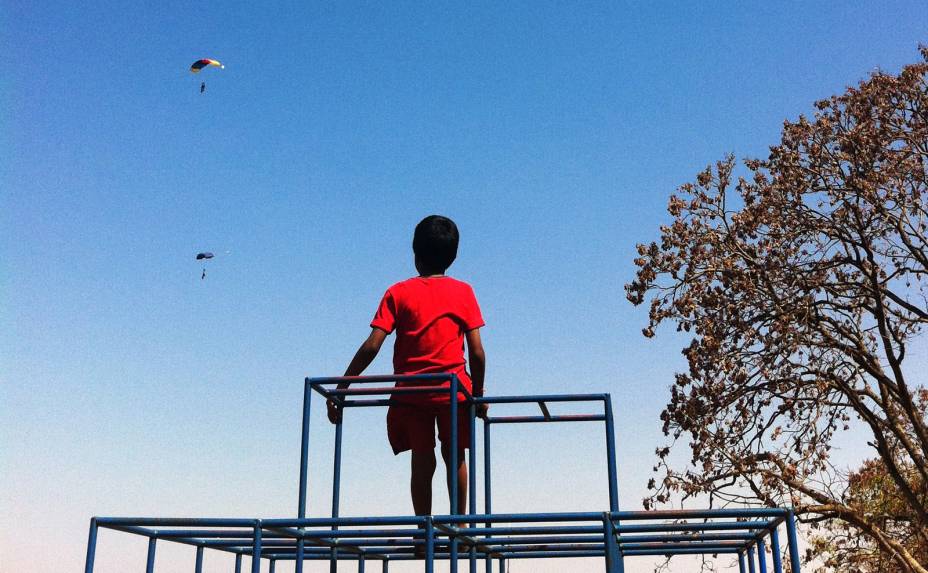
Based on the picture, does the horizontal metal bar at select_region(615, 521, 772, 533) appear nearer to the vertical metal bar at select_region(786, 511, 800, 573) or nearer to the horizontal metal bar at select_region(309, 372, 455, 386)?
the vertical metal bar at select_region(786, 511, 800, 573)

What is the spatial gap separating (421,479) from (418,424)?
35 cm

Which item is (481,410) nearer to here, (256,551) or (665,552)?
(665,552)

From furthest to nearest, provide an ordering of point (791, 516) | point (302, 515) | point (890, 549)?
Answer: point (890, 549) < point (302, 515) < point (791, 516)

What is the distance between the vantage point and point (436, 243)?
256 inches

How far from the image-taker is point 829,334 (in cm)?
1551

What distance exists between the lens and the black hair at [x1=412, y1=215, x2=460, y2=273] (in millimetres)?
6504

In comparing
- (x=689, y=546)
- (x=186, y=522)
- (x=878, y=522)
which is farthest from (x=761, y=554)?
(x=878, y=522)

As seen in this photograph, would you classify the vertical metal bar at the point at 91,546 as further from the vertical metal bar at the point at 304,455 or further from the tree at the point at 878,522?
the tree at the point at 878,522

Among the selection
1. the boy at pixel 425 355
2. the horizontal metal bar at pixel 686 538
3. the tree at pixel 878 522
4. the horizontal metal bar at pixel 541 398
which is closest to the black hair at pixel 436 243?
the boy at pixel 425 355

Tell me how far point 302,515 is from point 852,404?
12615 mm

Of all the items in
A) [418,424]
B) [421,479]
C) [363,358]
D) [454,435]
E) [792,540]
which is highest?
[363,358]

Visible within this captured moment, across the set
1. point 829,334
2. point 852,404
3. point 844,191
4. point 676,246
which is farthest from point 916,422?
point 676,246

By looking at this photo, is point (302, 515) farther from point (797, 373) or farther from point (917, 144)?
point (917, 144)

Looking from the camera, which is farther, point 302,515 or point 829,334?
point 829,334
